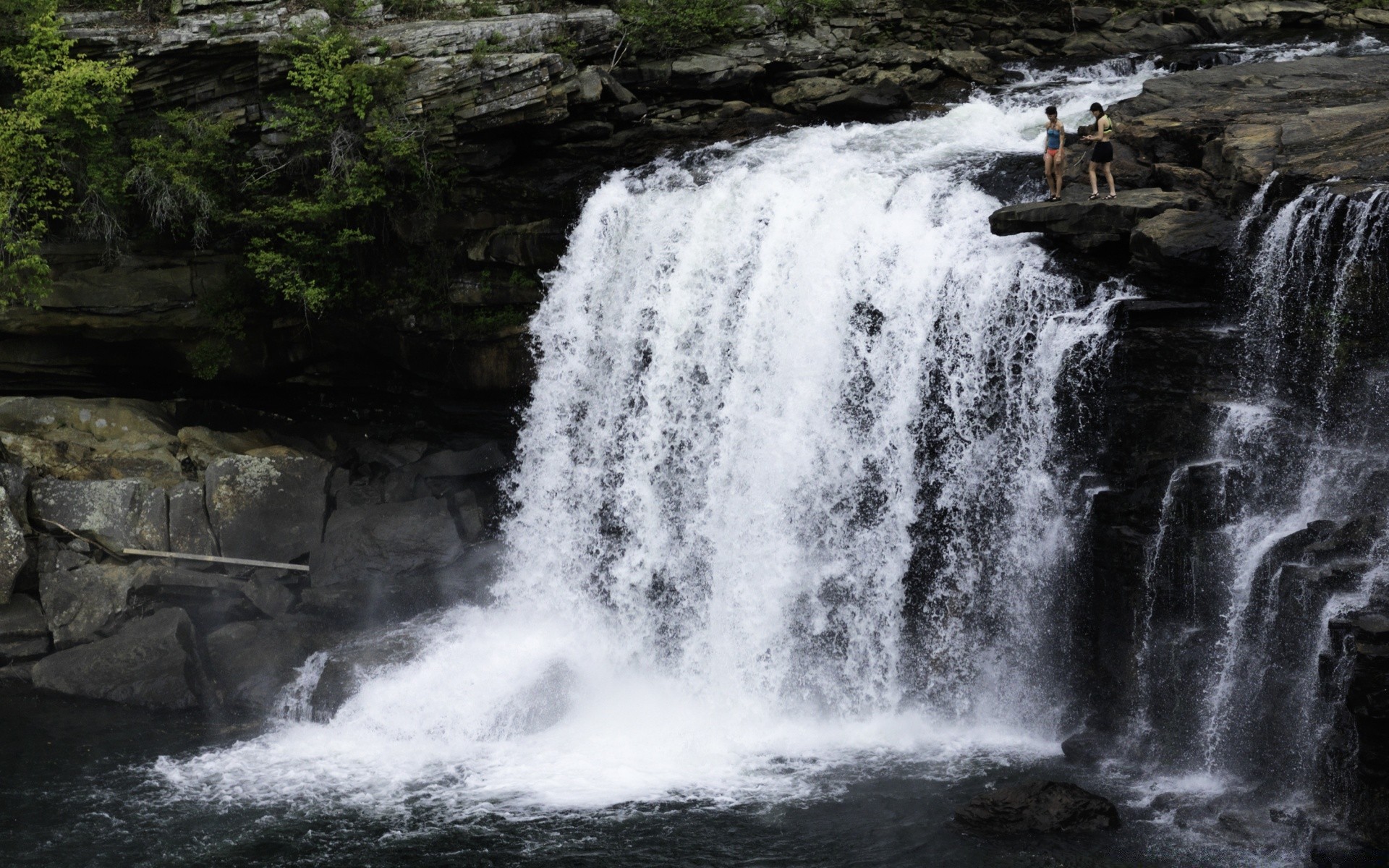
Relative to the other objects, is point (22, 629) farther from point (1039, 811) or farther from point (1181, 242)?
point (1181, 242)

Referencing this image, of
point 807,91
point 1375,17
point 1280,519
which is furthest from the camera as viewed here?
point 1375,17

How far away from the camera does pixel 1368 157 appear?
15219mm

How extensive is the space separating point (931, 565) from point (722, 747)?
4.03 metres

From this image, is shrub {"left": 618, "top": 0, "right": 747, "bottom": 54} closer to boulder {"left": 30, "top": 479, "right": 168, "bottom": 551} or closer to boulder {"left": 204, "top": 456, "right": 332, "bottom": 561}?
boulder {"left": 204, "top": 456, "right": 332, "bottom": 561}

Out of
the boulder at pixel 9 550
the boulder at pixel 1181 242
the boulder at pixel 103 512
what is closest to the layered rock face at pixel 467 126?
the boulder at pixel 103 512

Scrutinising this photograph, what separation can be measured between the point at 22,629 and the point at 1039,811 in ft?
56.5

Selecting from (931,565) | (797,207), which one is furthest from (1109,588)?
(797,207)

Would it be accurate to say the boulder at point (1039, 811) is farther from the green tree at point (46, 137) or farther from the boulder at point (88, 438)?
the green tree at point (46, 137)

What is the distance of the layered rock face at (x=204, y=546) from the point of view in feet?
66.3

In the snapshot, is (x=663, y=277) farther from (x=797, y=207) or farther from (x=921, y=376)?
(x=921, y=376)

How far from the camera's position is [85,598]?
69.4 feet

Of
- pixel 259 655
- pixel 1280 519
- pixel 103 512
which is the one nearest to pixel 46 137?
pixel 103 512

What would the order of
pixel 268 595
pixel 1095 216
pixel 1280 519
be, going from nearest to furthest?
pixel 1280 519 → pixel 1095 216 → pixel 268 595

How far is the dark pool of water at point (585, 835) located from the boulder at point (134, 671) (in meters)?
2.82
